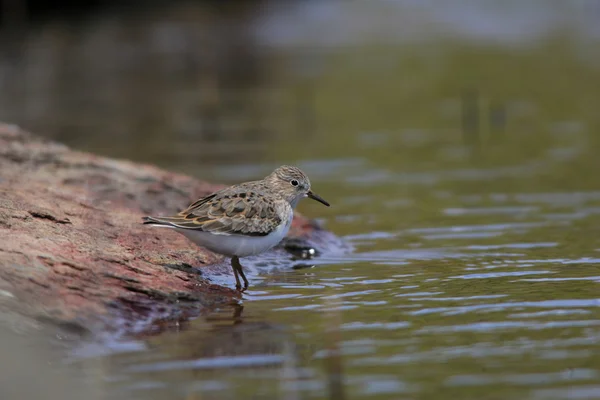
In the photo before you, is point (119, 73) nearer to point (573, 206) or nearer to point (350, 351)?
point (573, 206)

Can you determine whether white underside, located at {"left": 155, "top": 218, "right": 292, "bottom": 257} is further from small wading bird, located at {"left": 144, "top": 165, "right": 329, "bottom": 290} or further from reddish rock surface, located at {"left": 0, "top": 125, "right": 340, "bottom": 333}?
reddish rock surface, located at {"left": 0, "top": 125, "right": 340, "bottom": 333}

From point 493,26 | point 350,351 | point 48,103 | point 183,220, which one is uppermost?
point 493,26

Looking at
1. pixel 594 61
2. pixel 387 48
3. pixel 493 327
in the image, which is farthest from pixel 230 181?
pixel 387 48

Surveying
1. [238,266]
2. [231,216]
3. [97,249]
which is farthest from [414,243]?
[97,249]

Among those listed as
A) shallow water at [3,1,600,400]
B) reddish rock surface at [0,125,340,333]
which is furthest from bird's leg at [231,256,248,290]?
reddish rock surface at [0,125,340,333]

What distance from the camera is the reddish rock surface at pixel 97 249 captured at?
762 cm

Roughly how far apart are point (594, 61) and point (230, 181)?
14823mm

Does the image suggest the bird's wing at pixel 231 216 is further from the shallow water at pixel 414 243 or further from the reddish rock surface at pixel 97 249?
the shallow water at pixel 414 243

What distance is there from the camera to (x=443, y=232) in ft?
40.2

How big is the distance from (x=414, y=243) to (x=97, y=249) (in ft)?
14.0

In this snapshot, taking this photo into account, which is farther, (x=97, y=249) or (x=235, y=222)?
(x=235, y=222)

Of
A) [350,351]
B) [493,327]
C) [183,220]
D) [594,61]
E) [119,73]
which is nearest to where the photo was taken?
[350,351]

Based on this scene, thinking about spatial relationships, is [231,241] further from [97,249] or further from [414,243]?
[414,243]

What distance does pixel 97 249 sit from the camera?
8594 mm
